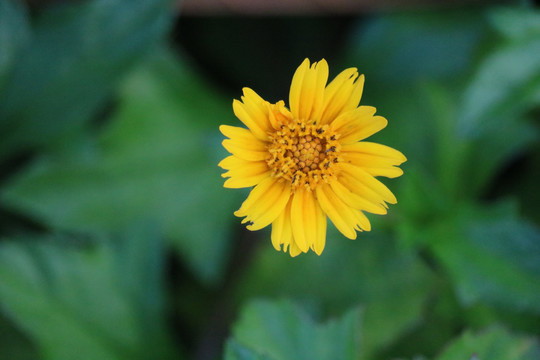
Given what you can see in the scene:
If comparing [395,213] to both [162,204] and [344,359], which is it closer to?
[344,359]

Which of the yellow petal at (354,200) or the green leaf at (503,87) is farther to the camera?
the green leaf at (503,87)

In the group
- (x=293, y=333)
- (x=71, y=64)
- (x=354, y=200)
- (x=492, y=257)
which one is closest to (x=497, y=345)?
(x=492, y=257)

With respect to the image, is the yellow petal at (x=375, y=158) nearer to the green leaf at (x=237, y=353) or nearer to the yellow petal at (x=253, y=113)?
the yellow petal at (x=253, y=113)

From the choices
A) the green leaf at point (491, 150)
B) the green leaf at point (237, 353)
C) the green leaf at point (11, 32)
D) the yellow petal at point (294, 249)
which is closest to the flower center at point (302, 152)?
the yellow petal at point (294, 249)

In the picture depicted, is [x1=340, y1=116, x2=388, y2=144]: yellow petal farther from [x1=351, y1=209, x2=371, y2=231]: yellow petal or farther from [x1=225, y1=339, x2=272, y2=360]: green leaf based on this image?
[x1=225, y1=339, x2=272, y2=360]: green leaf

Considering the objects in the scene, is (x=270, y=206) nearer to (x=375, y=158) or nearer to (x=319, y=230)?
(x=319, y=230)

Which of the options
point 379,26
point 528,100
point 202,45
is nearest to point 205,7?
point 202,45

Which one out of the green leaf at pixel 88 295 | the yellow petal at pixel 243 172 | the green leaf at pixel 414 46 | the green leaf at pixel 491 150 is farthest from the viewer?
the green leaf at pixel 414 46
